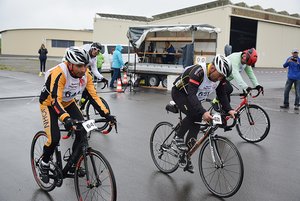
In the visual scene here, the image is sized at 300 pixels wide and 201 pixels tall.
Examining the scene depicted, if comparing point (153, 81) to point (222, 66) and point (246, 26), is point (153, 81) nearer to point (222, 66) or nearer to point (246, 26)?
point (222, 66)

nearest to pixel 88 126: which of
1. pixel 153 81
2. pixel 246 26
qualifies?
pixel 153 81

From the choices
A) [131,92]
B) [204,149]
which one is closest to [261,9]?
[131,92]

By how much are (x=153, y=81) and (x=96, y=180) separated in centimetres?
1369

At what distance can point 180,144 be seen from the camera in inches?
190

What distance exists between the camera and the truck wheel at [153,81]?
55.9ft

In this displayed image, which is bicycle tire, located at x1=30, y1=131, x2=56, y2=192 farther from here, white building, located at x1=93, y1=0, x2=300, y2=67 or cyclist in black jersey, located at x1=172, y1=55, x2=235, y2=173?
white building, located at x1=93, y1=0, x2=300, y2=67

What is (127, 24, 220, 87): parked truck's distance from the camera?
52.4 feet

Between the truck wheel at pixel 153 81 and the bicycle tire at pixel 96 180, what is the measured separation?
1333 centimetres

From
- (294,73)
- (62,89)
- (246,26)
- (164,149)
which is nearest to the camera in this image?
(62,89)

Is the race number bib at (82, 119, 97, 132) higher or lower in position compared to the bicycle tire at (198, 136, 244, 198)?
higher

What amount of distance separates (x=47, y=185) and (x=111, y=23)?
3754 cm

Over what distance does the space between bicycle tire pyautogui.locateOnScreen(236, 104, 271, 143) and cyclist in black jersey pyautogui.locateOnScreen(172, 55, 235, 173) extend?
2.39 metres

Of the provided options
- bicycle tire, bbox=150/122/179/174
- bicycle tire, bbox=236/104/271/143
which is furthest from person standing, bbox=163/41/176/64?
bicycle tire, bbox=150/122/179/174

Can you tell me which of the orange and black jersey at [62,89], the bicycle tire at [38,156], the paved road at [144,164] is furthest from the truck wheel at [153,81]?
the orange and black jersey at [62,89]
